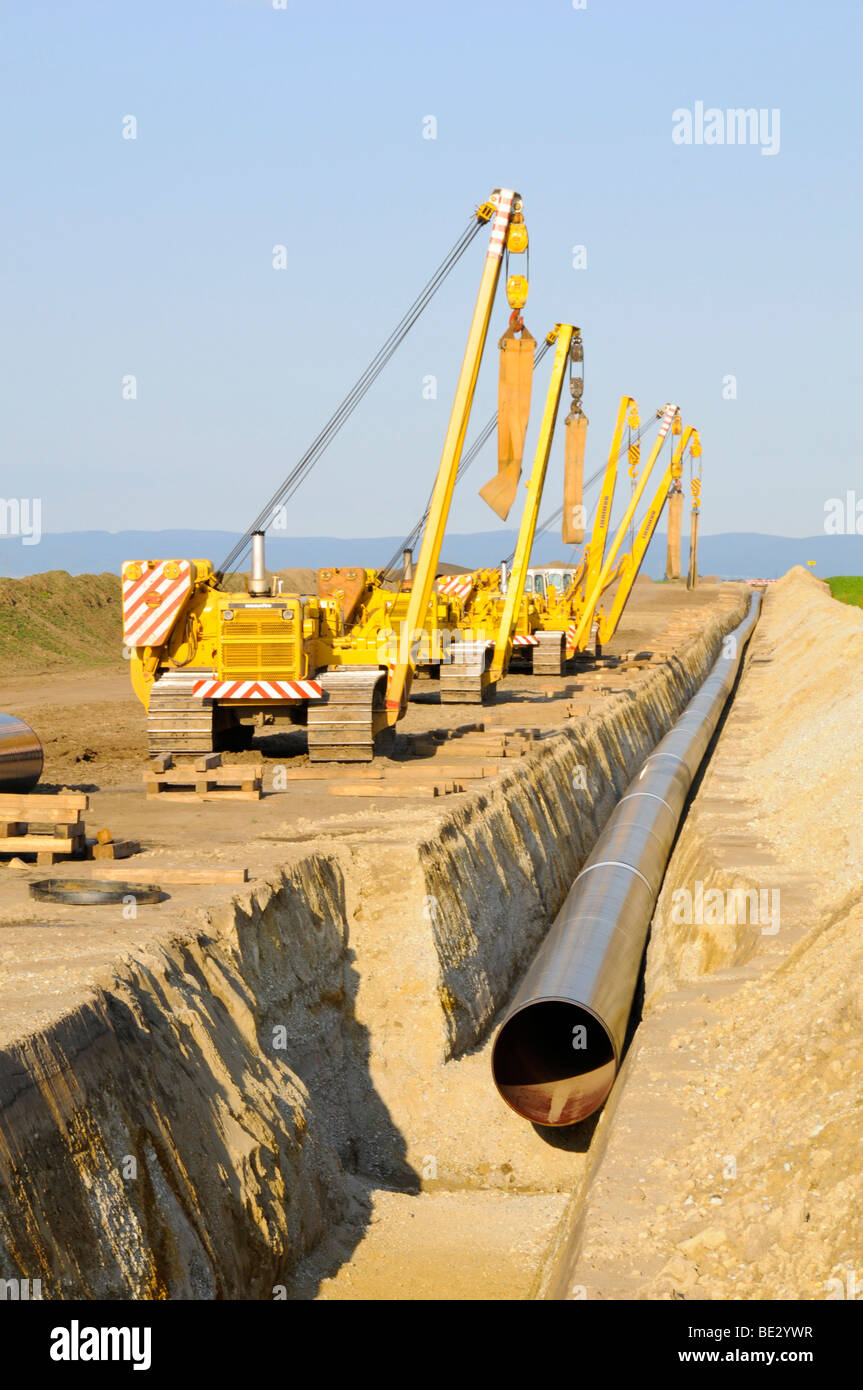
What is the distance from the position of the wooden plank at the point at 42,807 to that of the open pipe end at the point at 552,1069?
3.98 metres

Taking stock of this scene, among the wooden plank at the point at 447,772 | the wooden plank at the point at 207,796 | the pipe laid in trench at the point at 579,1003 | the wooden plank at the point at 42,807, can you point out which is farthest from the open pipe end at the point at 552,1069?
the wooden plank at the point at 447,772

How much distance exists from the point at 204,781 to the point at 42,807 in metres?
3.40

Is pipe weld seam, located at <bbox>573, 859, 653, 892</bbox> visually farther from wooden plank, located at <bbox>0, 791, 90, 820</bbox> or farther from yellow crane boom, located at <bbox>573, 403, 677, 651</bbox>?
yellow crane boom, located at <bbox>573, 403, 677, 651</bbox>

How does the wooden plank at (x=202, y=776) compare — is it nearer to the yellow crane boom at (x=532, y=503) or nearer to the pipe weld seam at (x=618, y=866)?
the pipe weld seam at (x=618, y=866)

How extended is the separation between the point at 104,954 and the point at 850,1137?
13.5ft

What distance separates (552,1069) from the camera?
Result: 1016 cm

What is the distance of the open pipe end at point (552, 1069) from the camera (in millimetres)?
9742

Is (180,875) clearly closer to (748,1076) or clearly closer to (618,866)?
(748,1076)

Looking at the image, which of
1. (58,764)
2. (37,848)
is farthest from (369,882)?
(58,764)

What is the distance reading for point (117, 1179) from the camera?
242 inches

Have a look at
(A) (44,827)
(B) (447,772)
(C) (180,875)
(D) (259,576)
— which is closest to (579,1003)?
(C) (180,875)

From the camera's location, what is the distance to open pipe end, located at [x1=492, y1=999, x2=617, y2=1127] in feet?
32.0

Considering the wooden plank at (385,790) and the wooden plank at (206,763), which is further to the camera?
the wooden plank at (206,763)

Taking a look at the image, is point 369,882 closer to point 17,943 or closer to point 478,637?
point 17,943
